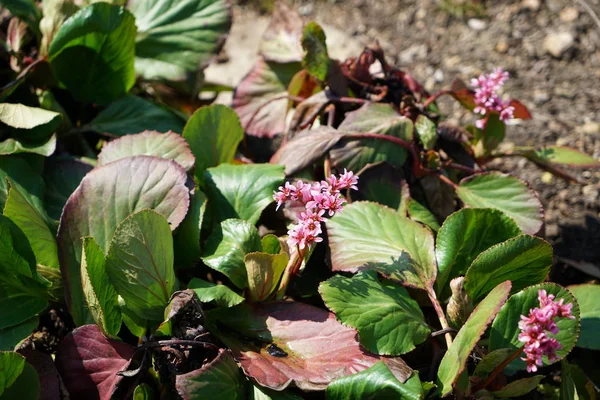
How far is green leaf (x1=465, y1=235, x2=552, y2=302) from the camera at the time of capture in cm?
133

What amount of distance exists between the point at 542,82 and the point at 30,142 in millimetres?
1645

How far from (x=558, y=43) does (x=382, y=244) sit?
4.53ft

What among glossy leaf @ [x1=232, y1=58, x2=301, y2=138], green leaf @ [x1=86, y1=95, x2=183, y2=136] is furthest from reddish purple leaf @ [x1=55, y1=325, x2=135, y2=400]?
glossy leaf @ [x1=232, y1=58, x2=301, y2=138]

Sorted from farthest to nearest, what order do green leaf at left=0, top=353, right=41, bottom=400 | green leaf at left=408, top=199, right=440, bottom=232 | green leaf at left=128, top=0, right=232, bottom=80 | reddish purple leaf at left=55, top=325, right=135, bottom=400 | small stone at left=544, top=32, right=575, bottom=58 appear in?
small stone at left=544, top=32, right=575, bottom=58 < green leaf at left=128, top=0, right=232, bottom=80 < green leaf at left=408, top=199, right=440, bottom=232 < reddish purple leaf at left=55, top=325, right=135, bottom=400 < green leaf at left=0, top=353, right=41, bottom=400

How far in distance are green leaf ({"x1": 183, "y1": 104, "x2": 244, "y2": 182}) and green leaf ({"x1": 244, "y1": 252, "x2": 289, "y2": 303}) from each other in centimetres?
37

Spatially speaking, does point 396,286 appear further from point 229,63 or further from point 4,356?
point 229,63

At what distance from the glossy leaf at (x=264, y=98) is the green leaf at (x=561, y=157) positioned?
2.12 feet

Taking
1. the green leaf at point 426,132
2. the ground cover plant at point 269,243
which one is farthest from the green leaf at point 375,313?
the green leaf at point 426,132

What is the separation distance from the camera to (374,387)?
46.8 inches

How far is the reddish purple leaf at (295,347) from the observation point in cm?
126

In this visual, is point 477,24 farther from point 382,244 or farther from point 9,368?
point 9,368

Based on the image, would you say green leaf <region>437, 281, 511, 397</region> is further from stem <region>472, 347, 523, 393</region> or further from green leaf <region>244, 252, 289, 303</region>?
green leaf <region>244, 252, 289, 303</region>

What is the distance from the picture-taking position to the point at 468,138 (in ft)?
5.86

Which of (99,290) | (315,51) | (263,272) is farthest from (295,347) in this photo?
(315,51)
